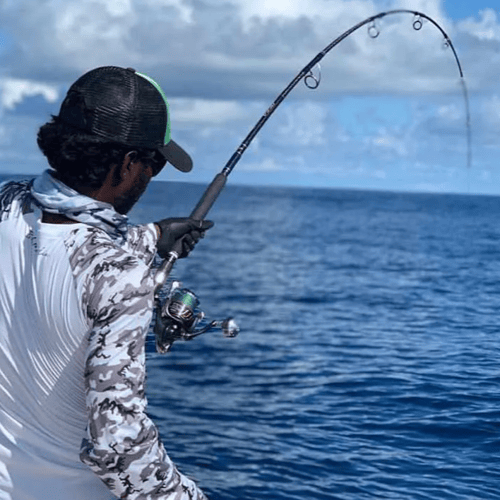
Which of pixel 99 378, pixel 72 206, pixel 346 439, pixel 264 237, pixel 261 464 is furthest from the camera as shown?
pixel 264 237

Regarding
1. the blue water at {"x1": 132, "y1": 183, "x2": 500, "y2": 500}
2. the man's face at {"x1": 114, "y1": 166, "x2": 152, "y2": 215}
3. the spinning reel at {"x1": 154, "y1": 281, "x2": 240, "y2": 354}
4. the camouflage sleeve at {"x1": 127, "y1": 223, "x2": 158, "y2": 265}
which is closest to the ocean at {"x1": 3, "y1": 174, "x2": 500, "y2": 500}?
the blue water at {"x1": 132, "y1": 183, "x2": 500, "y2": 500}

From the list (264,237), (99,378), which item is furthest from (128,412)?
(264,237)

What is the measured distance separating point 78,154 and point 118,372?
517 mm

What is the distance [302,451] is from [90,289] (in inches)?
422

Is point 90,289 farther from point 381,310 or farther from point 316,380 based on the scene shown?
point 381,310

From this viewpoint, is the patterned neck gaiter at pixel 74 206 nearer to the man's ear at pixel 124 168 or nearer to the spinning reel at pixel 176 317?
the man's ear at pixel 124 168

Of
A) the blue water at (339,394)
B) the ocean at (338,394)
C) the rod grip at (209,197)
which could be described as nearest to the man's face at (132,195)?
the rod grip at (209,197)

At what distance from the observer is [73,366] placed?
209cm

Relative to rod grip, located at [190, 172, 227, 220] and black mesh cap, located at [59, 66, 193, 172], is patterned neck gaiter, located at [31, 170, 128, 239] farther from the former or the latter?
rod grip, located at [190, 172, 227, 220]

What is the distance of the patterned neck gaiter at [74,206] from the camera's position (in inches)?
83.6

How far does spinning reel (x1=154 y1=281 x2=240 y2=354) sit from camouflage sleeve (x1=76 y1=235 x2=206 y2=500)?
2.82 feet

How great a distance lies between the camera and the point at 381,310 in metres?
29.5

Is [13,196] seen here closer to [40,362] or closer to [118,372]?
[40,362]

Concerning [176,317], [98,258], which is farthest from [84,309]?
[176,317]
